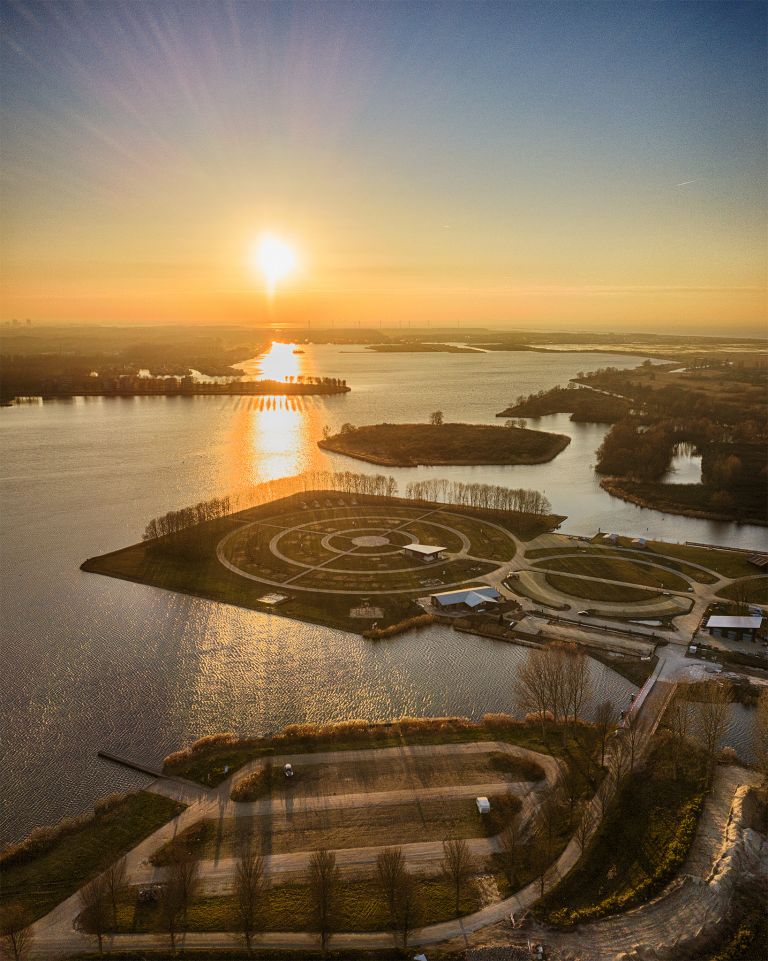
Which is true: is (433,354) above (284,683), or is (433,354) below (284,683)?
above

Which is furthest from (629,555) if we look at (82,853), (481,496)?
(82,853)

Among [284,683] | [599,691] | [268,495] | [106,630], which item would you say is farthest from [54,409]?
[599,691]

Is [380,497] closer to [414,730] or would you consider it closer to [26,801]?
[414,730]

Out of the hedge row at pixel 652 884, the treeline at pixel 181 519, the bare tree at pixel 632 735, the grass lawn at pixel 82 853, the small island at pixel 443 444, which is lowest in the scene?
the grass lawn at pixel 82 853

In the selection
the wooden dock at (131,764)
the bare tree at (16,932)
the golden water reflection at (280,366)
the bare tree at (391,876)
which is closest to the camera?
the bare tree at (16,932)

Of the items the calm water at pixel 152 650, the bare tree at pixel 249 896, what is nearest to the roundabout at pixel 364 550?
the calm water at pixel 152 650

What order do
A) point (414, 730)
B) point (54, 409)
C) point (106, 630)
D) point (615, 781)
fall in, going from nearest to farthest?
point (615, 781), point (414, 730), point (106, 630), point (54, 409)

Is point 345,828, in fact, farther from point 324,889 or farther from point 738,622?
point 738,622

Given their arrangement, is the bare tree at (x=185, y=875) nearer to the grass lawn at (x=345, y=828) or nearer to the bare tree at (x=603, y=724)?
the grass lawn at (x=345, y=828)
